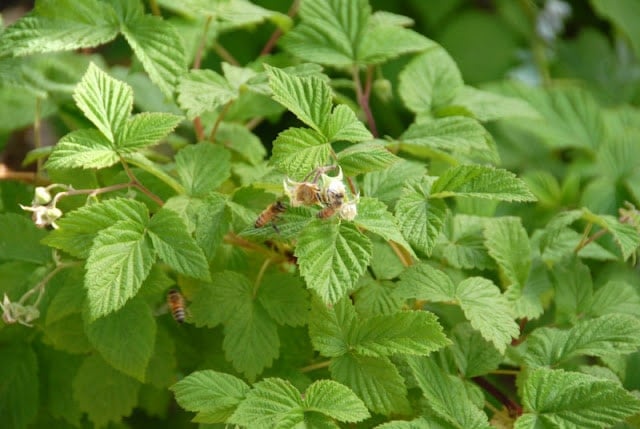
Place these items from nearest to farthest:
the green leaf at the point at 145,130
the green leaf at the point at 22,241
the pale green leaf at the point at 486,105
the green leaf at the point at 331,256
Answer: the green leaf at the point at 331,256, the green leaf at the point at 145,130, the green leaf at the point at 22,241, the pale green leaf at the point at 486,105

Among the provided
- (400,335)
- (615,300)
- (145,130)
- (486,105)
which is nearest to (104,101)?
(145,130)

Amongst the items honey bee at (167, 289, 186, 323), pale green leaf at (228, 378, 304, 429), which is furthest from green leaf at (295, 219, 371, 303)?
honey bee at (167, 289, 186, 323)

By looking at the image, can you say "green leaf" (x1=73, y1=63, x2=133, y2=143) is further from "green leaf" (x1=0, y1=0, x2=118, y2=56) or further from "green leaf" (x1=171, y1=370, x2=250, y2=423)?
"green leaf" (x1=171, y1=370, x2=250, y2=423)

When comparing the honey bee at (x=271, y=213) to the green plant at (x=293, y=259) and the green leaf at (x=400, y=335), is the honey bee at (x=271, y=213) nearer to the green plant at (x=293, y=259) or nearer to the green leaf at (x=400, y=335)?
the green plant at (x=293, y=259)

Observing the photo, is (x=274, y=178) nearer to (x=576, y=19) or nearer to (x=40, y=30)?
(x=40, y=30)

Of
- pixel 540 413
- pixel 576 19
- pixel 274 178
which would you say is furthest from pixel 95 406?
pixel 576 19

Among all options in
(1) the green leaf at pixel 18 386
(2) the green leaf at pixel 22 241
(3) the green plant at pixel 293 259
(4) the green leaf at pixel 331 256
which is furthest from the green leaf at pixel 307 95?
(1) the green leaf at pixel 18 386

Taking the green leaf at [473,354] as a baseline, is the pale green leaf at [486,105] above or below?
above
